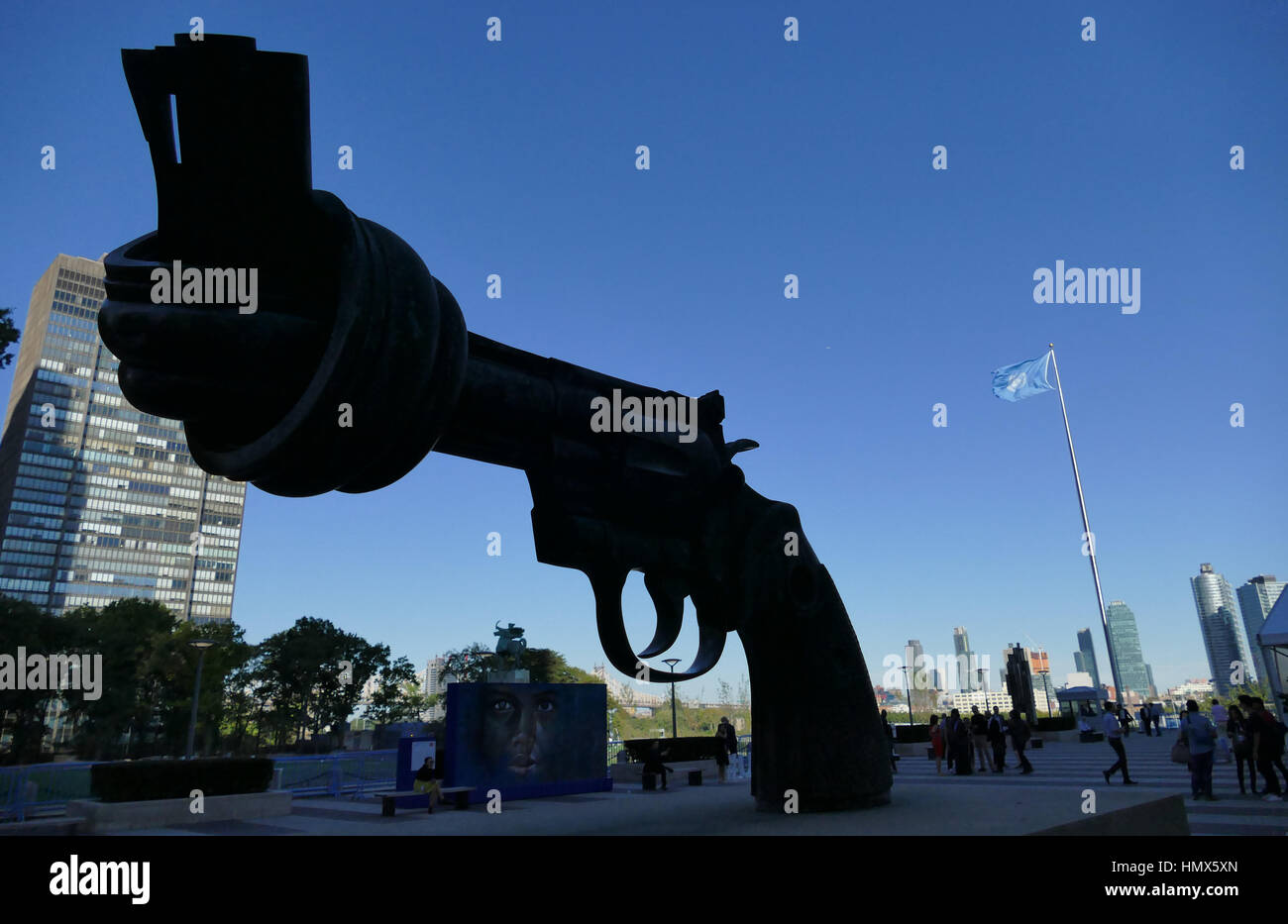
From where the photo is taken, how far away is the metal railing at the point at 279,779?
13.9 meters

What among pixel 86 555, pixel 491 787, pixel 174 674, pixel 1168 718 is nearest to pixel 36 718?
pixel 174 674

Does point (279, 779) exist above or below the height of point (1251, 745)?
below

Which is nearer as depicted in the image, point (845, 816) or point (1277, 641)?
point (845, 816)

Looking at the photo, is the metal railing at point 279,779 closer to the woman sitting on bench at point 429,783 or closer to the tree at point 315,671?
the woman sitting on bench at point 429,783

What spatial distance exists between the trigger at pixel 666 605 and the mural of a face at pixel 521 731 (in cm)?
1378

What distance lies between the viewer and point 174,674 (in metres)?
58.1

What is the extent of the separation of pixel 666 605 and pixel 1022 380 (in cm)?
3633

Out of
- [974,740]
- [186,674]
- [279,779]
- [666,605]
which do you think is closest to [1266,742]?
[974,740]

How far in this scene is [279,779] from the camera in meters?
17.6

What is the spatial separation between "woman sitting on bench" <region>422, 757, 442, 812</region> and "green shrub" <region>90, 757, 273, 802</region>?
10.1 ft

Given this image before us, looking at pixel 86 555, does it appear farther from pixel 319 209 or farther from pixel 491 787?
pixel 319 209

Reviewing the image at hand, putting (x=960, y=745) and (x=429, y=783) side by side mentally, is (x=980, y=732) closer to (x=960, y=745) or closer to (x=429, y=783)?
(x=960, y=745)
